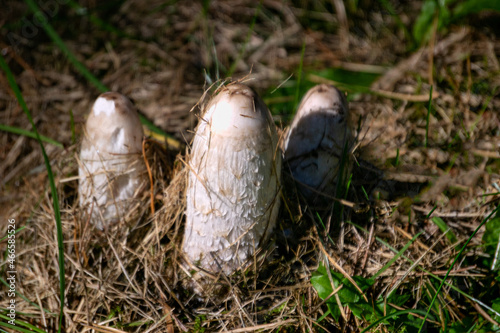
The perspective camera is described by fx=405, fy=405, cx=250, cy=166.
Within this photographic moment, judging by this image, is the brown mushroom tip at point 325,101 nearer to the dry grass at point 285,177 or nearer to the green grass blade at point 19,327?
the dry grass at point 285,177

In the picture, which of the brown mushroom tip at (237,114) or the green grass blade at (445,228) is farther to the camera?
the green grass blade at (445,228)

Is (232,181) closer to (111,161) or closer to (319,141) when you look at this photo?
(319,141)

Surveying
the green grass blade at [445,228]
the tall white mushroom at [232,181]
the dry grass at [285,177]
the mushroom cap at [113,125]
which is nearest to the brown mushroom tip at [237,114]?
the tall white mushroom at [232,181]

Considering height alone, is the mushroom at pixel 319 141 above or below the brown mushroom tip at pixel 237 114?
below

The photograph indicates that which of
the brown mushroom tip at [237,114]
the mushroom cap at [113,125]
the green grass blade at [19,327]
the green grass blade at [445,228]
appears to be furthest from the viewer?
the green grass blade at [445,228]

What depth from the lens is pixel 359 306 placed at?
1.96 metres

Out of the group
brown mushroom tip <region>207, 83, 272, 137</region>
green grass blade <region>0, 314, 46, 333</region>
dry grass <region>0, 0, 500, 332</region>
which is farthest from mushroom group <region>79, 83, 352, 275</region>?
green grass blade <region>0, 314, 46, 333</region>

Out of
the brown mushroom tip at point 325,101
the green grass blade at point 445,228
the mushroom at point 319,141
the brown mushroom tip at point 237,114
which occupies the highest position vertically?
the brown mushroom tip at point 237,114

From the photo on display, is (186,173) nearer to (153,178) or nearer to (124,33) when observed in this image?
(153,178)

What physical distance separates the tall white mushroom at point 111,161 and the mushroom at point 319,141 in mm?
862

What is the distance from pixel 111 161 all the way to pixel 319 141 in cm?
114

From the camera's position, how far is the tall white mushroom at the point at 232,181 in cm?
171

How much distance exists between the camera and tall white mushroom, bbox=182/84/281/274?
171 centimetres

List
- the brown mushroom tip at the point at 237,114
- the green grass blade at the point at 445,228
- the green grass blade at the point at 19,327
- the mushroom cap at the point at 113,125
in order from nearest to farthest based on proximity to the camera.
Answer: the brown mushroom tip at the point at 237,114 < the green grass blade at the point at 19,327 < the mushroom cap at the point at 113,125 < the green grass blade at the point at 445,228
